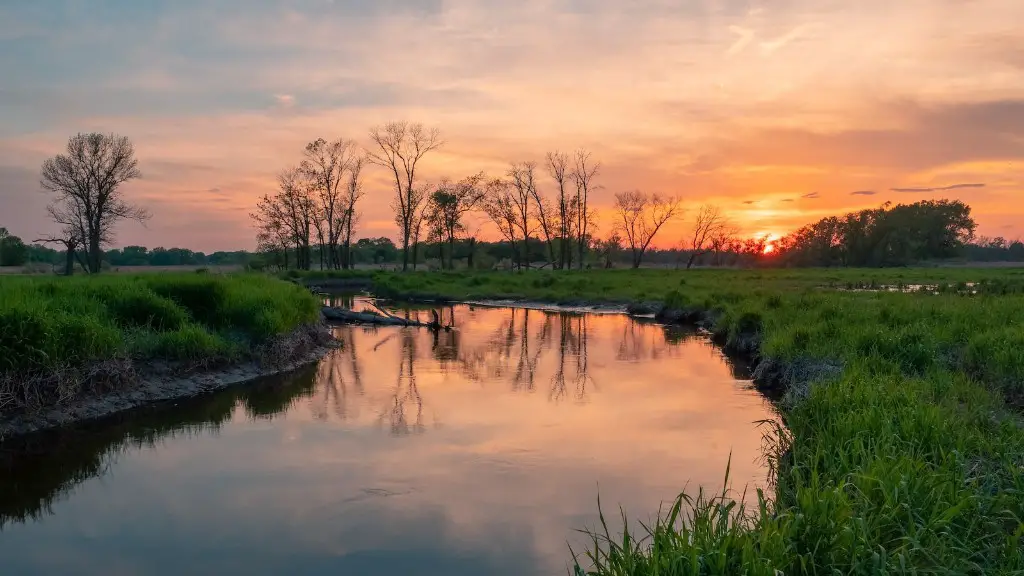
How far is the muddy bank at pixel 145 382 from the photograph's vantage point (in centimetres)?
1047

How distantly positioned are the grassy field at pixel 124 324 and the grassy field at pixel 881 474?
30.0ft

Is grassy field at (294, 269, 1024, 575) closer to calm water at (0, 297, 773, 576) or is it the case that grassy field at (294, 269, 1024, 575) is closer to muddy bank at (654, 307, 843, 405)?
muddy bank at (654, 307, 843, 405)

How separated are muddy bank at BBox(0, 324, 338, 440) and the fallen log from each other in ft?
28.0

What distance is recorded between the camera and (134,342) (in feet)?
42.9

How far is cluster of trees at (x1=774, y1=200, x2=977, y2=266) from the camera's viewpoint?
84.6 meters

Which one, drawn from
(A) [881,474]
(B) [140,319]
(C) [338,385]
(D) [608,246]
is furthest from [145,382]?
(D) [608,246]

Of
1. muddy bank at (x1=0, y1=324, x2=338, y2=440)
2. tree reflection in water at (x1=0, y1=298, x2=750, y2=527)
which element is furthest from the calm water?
muddy bank at (x1=0, y1=324, x2=338, y2=440)

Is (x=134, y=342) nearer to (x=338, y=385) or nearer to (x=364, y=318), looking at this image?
(x=338, y=385)

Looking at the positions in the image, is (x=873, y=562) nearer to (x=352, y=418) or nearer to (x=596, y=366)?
(x=352, y=418)

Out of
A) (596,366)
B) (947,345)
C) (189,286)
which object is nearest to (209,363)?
(189,286)

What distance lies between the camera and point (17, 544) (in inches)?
274

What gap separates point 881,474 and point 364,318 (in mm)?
23712

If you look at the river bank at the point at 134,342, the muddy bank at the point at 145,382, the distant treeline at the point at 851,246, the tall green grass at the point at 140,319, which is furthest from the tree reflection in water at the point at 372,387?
the distant treeline at the point at 851,246

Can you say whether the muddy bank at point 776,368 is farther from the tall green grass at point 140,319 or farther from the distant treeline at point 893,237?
the distant treeline at point 893,237
